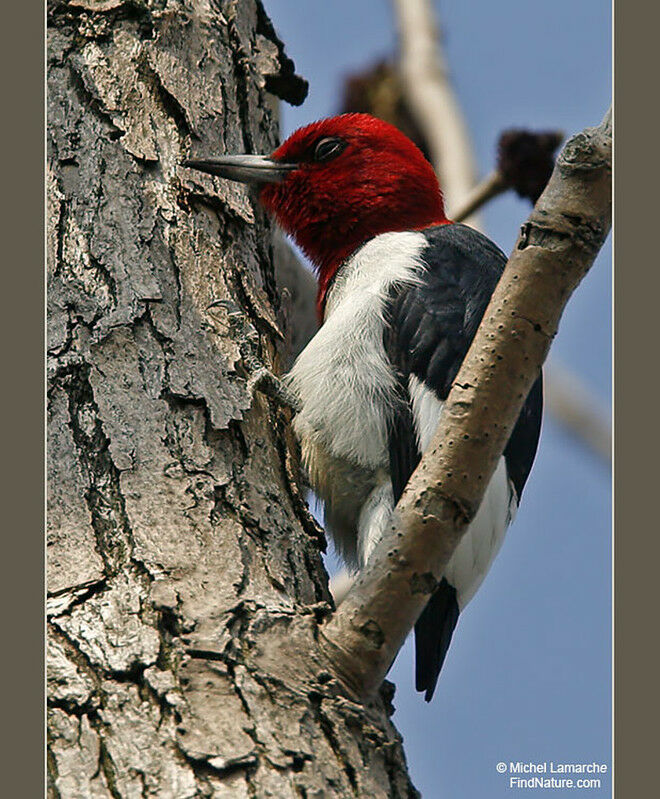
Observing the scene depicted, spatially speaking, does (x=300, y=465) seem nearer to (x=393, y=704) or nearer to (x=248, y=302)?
(x=248, y=302)

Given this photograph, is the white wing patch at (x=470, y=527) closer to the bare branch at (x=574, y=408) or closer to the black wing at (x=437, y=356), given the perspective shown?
the black wing at (x=437, y=356)

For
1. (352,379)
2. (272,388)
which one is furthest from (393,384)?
(272,388)

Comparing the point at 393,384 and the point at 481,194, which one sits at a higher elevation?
the point at 481,194

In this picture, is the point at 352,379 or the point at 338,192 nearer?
the point at 352,379

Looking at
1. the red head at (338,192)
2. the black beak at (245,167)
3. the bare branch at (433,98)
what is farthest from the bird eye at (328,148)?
the bare branch at (433,98)

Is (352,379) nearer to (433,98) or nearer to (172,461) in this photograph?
(172,461)

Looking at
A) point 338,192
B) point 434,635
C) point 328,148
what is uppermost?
point 328,148

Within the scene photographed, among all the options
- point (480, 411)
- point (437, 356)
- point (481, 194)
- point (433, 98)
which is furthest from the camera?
point (433, 98)
